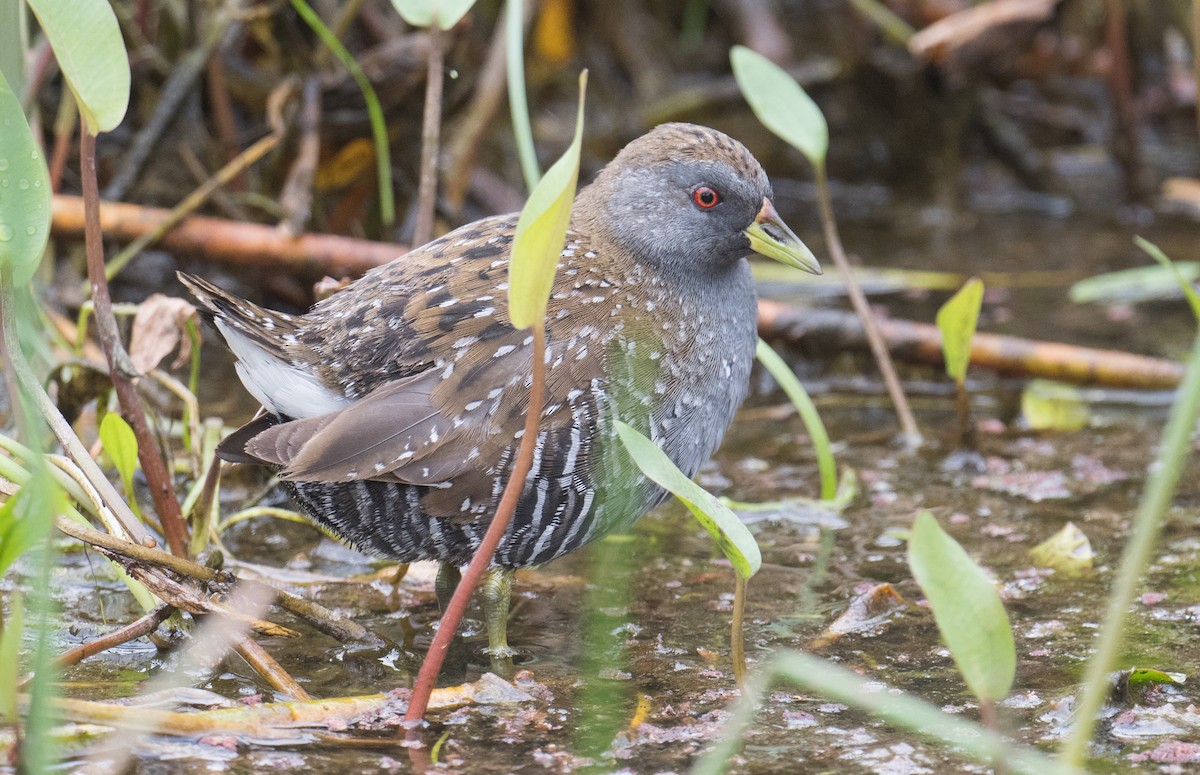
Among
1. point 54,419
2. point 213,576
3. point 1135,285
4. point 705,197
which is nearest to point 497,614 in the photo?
point 213,576

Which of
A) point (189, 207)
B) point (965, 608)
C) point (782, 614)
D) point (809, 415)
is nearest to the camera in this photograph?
point (965, 608)

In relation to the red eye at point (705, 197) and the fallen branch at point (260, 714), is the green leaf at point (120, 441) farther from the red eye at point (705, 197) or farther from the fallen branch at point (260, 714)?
the red eye at point (705, 197)

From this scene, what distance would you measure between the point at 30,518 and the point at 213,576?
0.71m

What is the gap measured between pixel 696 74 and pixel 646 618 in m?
4.15

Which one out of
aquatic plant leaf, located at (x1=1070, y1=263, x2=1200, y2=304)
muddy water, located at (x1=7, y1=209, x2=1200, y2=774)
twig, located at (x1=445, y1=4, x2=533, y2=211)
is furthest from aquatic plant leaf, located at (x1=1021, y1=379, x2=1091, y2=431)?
twig, located at (x1=445, y1=4, x2=533, y2=211)

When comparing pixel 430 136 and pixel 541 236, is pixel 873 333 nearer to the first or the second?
pixel 430 136

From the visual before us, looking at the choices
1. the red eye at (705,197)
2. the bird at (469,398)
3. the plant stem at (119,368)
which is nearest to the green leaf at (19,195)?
the plant stem at (119,368)

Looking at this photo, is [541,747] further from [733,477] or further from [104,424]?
[733,477]

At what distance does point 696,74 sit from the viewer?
6574mm

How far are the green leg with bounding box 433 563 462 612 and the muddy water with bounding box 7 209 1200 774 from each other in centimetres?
6

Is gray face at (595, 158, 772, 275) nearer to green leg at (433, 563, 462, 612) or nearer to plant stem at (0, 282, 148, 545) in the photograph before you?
green leg at (433, 563, 462, 612)

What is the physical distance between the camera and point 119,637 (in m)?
2.41

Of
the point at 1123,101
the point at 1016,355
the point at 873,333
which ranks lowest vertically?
the point at 873,333

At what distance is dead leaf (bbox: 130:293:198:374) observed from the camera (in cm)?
298
